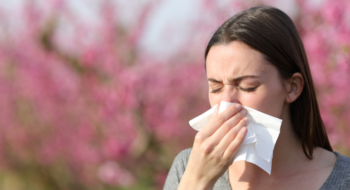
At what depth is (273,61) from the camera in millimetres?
1735

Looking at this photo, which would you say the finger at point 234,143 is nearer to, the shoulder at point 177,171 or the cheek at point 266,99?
the cheek at point 266,99

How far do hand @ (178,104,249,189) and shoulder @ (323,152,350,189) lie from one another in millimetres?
521

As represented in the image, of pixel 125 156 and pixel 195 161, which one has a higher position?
pixel 125 156

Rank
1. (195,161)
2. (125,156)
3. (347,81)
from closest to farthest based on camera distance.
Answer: (195,161) < (347,81) < (125,156)

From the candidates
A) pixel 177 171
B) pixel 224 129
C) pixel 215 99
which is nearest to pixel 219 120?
pixel 224 129

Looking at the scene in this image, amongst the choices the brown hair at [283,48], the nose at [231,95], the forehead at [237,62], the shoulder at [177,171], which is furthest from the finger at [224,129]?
the shoulder at [177,171]

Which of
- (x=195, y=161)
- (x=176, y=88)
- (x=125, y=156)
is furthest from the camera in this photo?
(x=176, y=88)

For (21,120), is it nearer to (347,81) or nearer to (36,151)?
(36,151)

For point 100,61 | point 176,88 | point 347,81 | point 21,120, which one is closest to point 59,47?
point 100,61

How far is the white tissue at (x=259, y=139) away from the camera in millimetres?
1620

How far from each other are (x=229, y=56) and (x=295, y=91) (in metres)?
0.41

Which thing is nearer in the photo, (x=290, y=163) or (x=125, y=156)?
(x=290, y=163)

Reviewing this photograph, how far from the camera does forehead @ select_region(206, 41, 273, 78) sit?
1.69 metres

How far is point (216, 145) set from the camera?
163 centimetres
